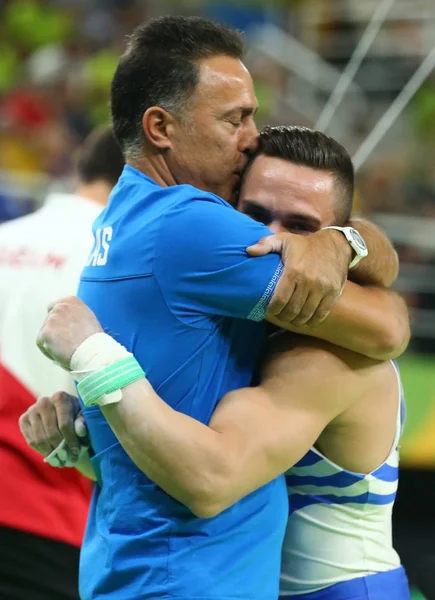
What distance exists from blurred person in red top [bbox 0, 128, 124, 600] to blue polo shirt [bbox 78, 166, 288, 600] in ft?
3.52

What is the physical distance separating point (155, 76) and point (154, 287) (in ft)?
1.53

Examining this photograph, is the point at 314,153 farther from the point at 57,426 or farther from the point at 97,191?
the point at 97,191

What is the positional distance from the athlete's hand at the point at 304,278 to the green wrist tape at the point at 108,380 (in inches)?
9.6

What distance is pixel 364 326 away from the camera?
1.59 m

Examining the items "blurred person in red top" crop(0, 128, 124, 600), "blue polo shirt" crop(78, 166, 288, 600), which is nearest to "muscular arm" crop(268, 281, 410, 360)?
"blue polo shirt" crop(78, 166, 288, 600)

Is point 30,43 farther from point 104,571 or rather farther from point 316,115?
point 104,571

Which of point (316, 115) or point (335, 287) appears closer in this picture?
point (335, 287)

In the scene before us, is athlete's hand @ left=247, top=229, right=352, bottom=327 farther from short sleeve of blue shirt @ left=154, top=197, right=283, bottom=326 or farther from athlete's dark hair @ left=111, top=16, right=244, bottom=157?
athlete's dark hair @ left=111, top=16, right=244, bottom=157

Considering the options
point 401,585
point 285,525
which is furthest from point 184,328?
point 401,585

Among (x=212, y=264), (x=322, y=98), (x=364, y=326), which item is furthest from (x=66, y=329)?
(x=322, y=98)

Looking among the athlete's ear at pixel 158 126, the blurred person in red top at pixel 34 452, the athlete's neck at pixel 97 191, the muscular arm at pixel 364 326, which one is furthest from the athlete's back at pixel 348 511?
the athlete's neck at pixel 97 191

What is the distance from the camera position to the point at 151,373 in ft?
5.26

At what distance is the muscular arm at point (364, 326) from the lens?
1560mm

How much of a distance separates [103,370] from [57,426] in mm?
384
